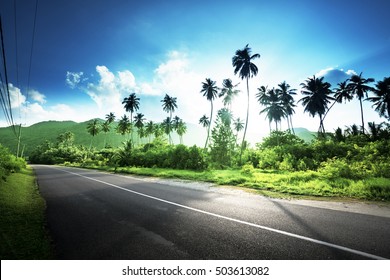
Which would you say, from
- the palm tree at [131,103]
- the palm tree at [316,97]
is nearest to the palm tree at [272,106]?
the palm tree at [316,97]

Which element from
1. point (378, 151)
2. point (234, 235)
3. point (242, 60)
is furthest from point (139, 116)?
point (234, 235)

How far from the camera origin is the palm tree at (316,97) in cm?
4406

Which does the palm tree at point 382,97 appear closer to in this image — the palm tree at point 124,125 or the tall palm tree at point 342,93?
the tall palm tree at point 342,93

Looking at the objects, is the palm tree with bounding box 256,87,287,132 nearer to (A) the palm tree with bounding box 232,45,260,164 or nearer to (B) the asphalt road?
(A) the palm tree with bounding box 232,45,260,164

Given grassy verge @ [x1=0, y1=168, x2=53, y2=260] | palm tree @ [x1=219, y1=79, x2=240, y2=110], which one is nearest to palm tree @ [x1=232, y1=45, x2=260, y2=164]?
palm tree @ [x1=219, y1=79, x2=240, y2=110]

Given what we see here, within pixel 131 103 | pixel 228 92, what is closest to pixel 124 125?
pixel 131 103

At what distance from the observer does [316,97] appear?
44406 mm

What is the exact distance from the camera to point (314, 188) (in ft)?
34.6

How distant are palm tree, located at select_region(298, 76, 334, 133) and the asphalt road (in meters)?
45.0

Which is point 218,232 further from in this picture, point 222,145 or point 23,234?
point 222,145

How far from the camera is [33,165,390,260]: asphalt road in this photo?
3.93 meters

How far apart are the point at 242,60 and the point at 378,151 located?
24.8 m

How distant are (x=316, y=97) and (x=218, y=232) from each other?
161ft
